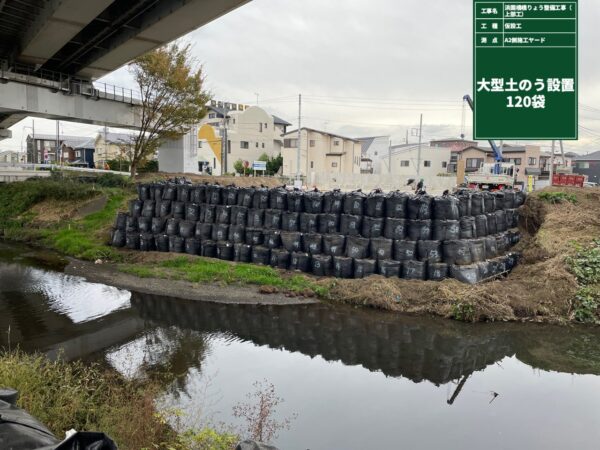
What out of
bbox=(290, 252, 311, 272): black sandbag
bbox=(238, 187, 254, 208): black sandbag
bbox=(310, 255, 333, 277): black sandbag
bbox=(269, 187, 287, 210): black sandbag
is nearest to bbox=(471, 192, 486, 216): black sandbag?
bbox=(310, 255, 333, 277): black sandbag

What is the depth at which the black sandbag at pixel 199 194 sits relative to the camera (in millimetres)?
12750

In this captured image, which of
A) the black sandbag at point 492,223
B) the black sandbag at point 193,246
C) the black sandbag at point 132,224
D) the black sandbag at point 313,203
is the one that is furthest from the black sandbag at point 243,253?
the black sandbag at point 492,223

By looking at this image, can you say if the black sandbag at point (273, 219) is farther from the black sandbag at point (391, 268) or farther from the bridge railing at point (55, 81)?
the bridge railing at point (55, 81)

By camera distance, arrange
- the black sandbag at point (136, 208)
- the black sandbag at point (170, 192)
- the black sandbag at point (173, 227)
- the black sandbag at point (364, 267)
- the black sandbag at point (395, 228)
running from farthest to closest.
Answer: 1. the black sandbag at point (136, 208)
2. the black sandbag at point (170, 192)
3. the black sandbag at point (173, 227)
4. the black sandbag at point (364, 267)
5. the black sandbag at point (395, 228)

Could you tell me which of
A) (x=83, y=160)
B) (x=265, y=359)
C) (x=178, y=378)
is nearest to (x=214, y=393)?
(x=178, y=378)

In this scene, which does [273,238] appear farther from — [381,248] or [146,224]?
[146,224]

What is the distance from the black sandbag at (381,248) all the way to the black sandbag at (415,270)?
47 cm

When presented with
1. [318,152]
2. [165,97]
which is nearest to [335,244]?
[165,97]

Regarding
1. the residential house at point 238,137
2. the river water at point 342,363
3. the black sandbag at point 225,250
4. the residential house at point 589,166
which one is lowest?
the river water at point 342,363

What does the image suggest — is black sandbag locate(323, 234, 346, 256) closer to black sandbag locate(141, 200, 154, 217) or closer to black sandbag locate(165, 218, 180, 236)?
black sandbag locate(165, 218, 180, 236)

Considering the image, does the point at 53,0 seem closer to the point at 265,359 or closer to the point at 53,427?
the point at 265,359

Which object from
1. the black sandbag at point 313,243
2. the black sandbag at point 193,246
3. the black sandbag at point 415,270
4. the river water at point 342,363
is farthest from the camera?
the black sandbag at point 193,246

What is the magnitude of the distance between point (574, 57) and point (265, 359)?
7.99 m

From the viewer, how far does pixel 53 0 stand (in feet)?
41.2
